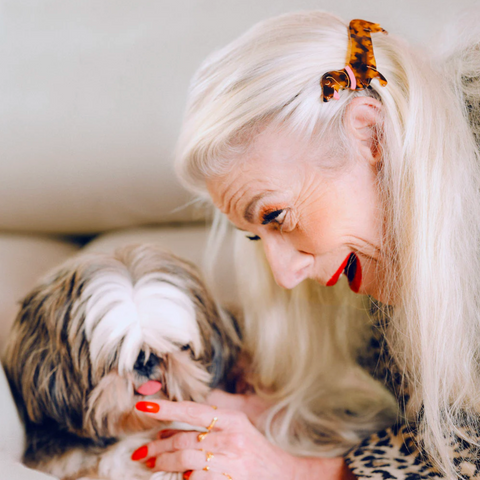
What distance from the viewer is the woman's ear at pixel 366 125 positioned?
32.9 inches

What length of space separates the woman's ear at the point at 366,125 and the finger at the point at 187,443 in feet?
1.85

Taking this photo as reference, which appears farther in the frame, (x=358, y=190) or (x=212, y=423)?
(x=212, y=423)

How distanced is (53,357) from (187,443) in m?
0.29

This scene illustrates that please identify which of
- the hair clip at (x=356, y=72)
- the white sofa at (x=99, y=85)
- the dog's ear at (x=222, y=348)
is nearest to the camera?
the hair clip at (x=356, y=72)

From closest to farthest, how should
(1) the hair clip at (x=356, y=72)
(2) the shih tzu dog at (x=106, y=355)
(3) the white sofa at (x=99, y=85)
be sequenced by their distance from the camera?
(1) the hair clip at (x=356, y=72) → (2) the shih tzu dog at (x=106, y=355) → (3) the white sofa at (x=99, y=85)

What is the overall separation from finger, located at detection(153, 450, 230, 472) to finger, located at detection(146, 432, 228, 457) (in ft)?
0.05

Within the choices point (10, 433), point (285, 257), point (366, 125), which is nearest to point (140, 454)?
point (10, 433)

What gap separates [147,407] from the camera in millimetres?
940

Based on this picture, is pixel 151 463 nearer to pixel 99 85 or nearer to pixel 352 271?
pixel 352 271

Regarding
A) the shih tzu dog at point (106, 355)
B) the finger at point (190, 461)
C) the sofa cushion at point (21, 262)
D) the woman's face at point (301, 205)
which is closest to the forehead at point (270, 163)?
the woman's face at point (301, 205)

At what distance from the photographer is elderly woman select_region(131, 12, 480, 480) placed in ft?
2.75

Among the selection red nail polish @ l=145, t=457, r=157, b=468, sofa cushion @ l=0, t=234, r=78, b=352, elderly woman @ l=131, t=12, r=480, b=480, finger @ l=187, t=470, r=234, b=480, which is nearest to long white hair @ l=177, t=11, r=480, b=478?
elderly woman @ l=131, t=12, r=480, b=480

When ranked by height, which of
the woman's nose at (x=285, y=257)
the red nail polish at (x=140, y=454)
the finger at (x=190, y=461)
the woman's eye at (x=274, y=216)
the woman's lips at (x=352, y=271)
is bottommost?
the red nail polish at (x=140, y=454)

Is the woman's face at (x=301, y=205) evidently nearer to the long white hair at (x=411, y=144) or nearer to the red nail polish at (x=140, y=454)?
the long white hair at (x=411, y=144)
